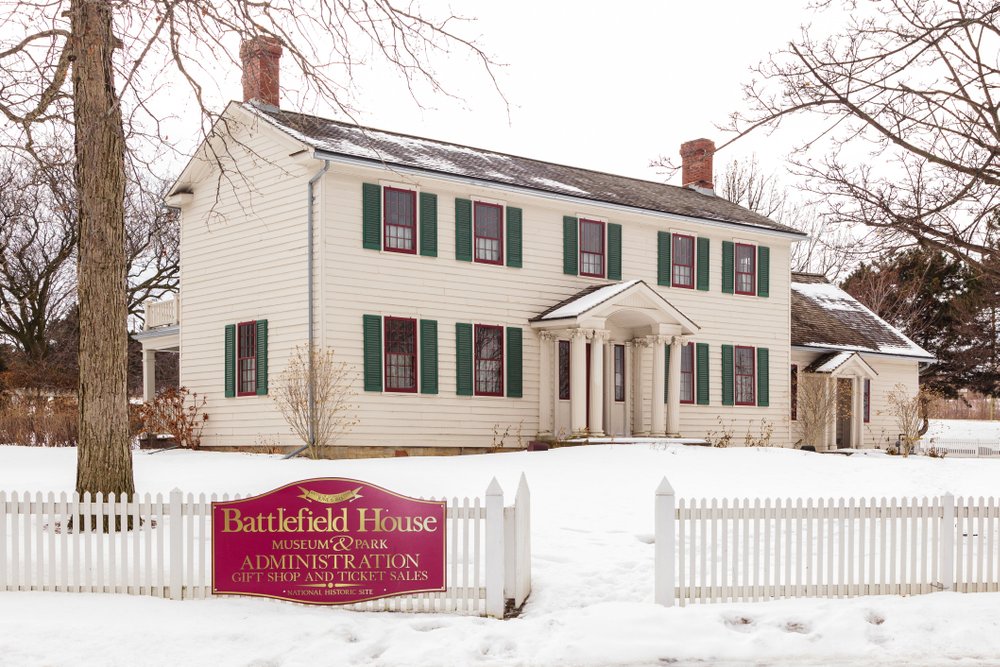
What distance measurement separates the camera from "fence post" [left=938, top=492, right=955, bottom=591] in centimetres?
1047

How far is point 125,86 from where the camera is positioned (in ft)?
38.4

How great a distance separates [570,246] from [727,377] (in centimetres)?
589

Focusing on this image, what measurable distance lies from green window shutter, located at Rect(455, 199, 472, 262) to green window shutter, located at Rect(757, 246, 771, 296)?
9.20 meters

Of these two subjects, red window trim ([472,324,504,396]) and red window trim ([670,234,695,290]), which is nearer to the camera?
red window trim ([472,324,504,396])

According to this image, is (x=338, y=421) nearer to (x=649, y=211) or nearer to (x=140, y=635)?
(x=649, y=211)

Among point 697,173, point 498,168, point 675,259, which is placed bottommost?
point 675,259

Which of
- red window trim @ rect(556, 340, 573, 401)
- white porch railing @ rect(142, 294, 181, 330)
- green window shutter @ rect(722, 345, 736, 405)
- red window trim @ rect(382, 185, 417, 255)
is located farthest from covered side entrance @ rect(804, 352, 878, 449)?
white porch railing @ rect(142, 294, 181, 330)

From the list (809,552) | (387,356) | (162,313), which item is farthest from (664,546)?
(162,313)

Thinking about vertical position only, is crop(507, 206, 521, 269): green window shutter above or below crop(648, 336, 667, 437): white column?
above

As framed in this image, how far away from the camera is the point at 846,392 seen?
3120cm

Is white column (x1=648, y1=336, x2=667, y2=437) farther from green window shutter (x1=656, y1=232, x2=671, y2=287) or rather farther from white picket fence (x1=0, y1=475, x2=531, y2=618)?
white picket fence (x1=0, y1=475, x2=531, y2=618)

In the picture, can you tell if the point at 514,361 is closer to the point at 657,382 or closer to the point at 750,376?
the point at 657,382

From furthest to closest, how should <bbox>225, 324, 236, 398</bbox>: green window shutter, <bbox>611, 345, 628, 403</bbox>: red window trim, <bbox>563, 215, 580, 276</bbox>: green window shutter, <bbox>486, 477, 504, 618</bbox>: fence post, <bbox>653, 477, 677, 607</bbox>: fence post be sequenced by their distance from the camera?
<bbox>611, 345, 628, 403</bbox>: red window trim < <bbox>563, 215, 580, 276</bbox>: green window shutter < <bbox>225, 324, 236, 398</bbox>: green window shutter < <bbox>653, 477, 677, 607</bbox>: fence post < <bbox>486, 477, 504, 618</bbox>: fence post

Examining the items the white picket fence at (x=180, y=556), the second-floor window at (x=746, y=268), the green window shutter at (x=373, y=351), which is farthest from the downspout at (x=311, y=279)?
the second-floor window at (x=746, y=268)
